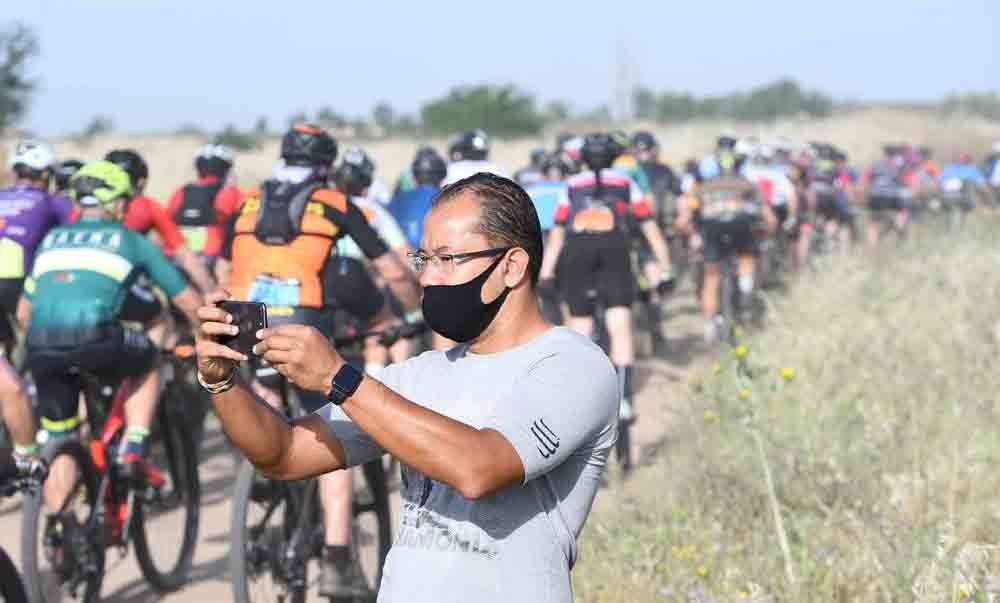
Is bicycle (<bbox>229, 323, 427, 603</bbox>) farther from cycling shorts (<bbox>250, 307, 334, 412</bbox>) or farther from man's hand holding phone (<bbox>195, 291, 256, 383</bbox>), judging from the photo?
man's hand holding phone (<bbox>195, 291, 256, 383</bbox>)

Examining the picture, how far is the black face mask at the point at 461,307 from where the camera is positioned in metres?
3.41

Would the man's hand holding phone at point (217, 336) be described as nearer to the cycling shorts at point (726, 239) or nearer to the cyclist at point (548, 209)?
the cyclist at point (548, 209)

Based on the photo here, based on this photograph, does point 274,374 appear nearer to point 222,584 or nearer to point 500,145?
point 222,584

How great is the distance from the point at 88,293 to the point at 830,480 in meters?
3.42

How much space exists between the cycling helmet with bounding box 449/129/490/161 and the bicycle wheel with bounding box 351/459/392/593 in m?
3.98

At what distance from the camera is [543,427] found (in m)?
3.21

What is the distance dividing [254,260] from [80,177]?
0.93m

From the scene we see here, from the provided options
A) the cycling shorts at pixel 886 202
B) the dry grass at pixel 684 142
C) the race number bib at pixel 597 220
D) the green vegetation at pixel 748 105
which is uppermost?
the race number bib at pixel 597 220

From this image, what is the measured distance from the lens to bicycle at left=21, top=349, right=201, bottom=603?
667cm

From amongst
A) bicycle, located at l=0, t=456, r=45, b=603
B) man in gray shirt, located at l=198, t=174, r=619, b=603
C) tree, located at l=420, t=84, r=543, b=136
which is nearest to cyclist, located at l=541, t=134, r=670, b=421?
bicycle, located at l=0, t=456, r=45, b=603

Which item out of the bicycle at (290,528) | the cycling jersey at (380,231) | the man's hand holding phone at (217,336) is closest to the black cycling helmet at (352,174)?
the cycling jersey at (380,231)

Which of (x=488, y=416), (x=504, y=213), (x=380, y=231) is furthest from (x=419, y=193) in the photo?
(x=488, y=416)

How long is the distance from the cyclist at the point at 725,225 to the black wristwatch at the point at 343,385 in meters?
12.0

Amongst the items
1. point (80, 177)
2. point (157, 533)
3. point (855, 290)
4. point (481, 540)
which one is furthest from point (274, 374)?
point (855, 290)
